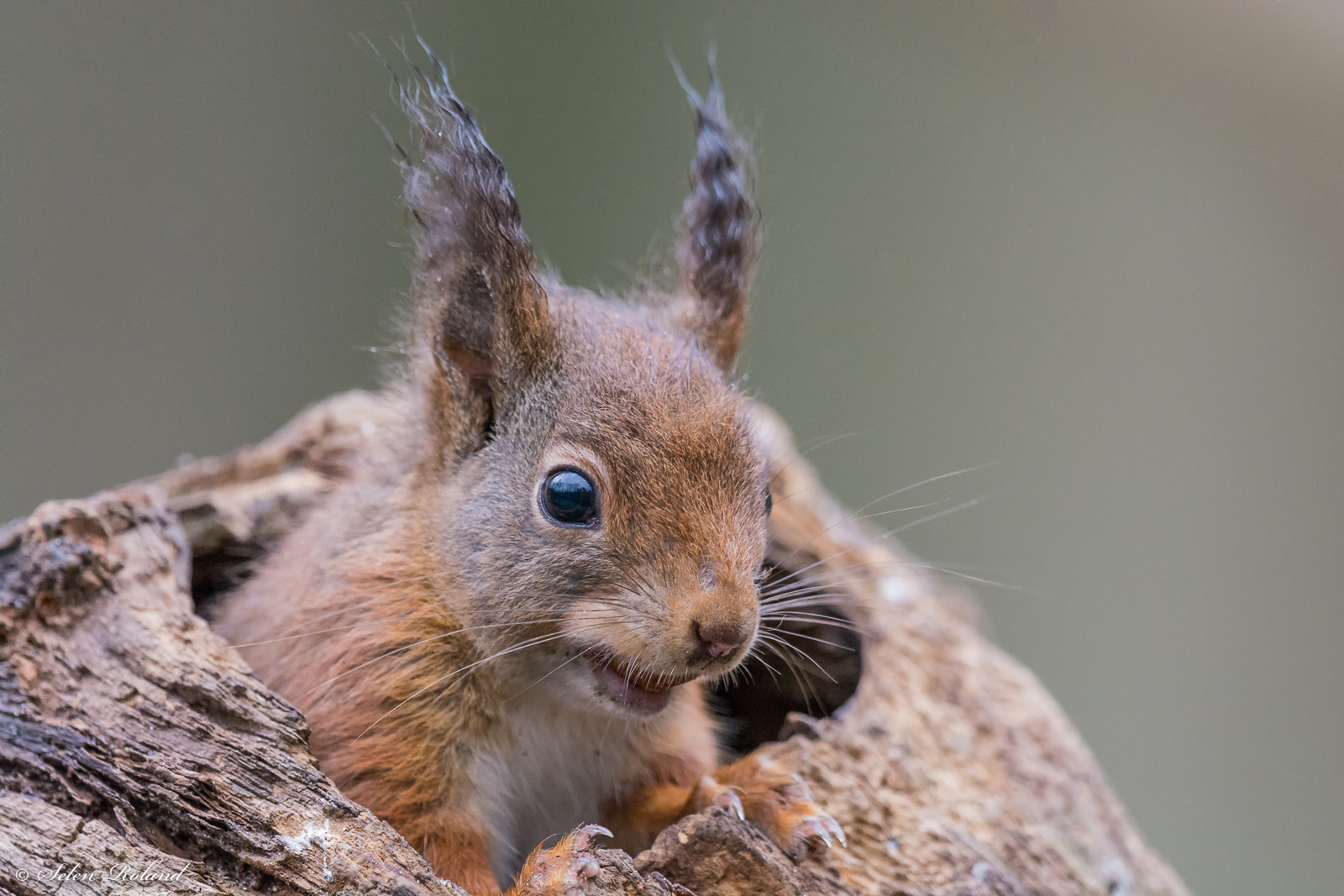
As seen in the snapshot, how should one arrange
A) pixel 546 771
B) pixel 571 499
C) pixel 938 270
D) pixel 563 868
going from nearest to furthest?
pixel 563 868 < pixel 571 499 < pixel 546 771 < pixel 938 270

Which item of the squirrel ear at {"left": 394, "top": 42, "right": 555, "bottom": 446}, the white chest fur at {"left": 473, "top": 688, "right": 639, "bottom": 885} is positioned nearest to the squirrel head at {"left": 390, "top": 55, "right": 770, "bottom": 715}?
the squirrel ear at {"left": 394, "top": 42, "right": 555, "bottom": 446}

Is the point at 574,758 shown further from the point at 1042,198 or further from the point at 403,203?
the point at 1042,198

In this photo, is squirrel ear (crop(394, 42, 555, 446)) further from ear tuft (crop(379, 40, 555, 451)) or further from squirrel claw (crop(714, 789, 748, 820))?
squirrel claw (crop(714, 789, 748, 820))

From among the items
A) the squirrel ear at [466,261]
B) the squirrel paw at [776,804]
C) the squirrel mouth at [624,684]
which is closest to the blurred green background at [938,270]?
the squirrel ear at [466,261]

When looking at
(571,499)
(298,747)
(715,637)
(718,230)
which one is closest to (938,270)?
(718,230)

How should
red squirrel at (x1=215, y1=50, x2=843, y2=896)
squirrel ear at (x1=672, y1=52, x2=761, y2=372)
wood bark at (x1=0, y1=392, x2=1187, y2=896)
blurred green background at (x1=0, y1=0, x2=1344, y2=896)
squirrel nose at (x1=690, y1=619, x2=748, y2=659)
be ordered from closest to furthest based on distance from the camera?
wood bark at (x1=0, y1=392, x2=1187, y2=896), squirrel nose at (x1=690, y1=619, x2=748, y2=659), red squirrel at (x1=215, y1=50, x2=843, y2=896), squirrel ear at (x1=672, y1=52, x2=761, y2=372), blurred green background at (x1=0, y1=0, x2=1344, y2=896)

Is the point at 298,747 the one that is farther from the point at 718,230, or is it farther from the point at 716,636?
the point at 718,230
